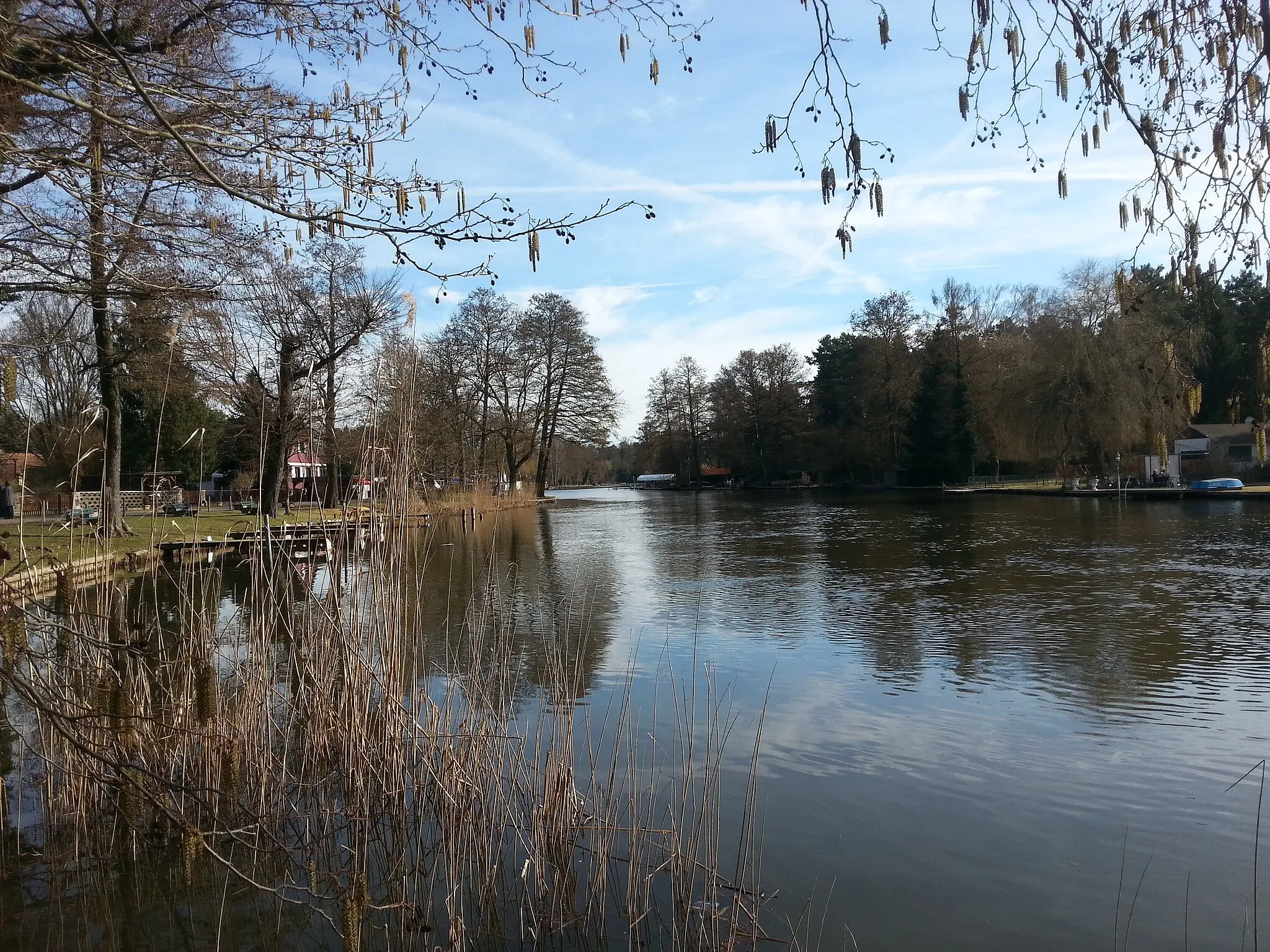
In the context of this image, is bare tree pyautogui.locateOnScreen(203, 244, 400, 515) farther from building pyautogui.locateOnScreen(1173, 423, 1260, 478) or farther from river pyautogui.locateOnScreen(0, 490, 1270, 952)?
building pyautogui.locateOnScreen(1173, 423, 1260, 478)

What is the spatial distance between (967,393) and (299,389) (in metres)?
35.4

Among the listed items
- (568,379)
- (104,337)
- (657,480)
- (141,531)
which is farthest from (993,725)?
(657,480)

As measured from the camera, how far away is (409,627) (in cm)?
1157

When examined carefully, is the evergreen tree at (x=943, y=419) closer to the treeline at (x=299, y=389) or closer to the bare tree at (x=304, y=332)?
the treeline at (x=299, y=389)

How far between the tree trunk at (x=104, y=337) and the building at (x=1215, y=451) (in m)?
40.2

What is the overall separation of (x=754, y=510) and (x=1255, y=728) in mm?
33079

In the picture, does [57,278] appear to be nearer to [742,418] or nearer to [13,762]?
[13,762]

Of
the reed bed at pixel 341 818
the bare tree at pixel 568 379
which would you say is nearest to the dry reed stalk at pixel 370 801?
the reed bed at pixel 341 818

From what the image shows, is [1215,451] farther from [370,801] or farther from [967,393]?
[370,801]

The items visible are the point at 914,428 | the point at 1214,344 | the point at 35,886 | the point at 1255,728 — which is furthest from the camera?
the point at 914,428

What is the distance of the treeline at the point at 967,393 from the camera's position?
12.2ft

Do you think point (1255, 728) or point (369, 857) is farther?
point (1255, 728)

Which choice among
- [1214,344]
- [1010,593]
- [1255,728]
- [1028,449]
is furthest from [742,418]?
[1255,728]

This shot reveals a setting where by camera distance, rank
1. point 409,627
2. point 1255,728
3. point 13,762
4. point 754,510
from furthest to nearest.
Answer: point 754,510 < point 409,627 < point 1255,728 < point 13,762
